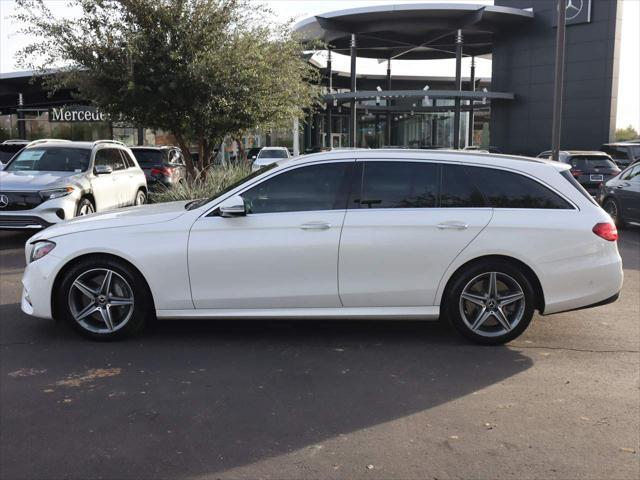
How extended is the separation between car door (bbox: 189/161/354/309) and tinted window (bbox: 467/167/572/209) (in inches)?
47.8

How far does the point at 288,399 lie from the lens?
4246 mm

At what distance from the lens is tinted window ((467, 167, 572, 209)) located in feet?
17.5

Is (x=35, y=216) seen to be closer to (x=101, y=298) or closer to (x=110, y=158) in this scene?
(x=110, y=158)

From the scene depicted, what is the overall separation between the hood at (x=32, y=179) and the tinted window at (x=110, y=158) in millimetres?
968

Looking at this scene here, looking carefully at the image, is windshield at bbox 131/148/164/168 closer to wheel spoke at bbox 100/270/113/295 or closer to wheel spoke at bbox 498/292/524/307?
wheel spoke at bbox 100/270/113/295

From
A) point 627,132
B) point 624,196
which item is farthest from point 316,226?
point 627,132

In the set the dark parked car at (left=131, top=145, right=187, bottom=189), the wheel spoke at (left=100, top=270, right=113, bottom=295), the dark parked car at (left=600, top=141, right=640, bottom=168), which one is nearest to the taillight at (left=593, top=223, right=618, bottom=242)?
the wheel spoke at (left=100, top=270, right=113, bottom=295)

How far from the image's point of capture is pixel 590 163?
16578 mm

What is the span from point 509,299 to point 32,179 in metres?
8.31

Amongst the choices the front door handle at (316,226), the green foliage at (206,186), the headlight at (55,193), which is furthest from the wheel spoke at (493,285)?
the headlight at (55,193)

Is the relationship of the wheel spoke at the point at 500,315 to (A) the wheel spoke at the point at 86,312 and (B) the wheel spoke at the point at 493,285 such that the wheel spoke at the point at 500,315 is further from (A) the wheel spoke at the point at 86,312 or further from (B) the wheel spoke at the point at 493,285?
(A) the wheel spoke at the point at 86,312

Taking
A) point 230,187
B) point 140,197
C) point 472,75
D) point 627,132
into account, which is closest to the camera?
point 230,187

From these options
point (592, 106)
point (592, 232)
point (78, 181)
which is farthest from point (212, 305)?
point (592, 106)

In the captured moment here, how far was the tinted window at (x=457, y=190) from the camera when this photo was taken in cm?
533
